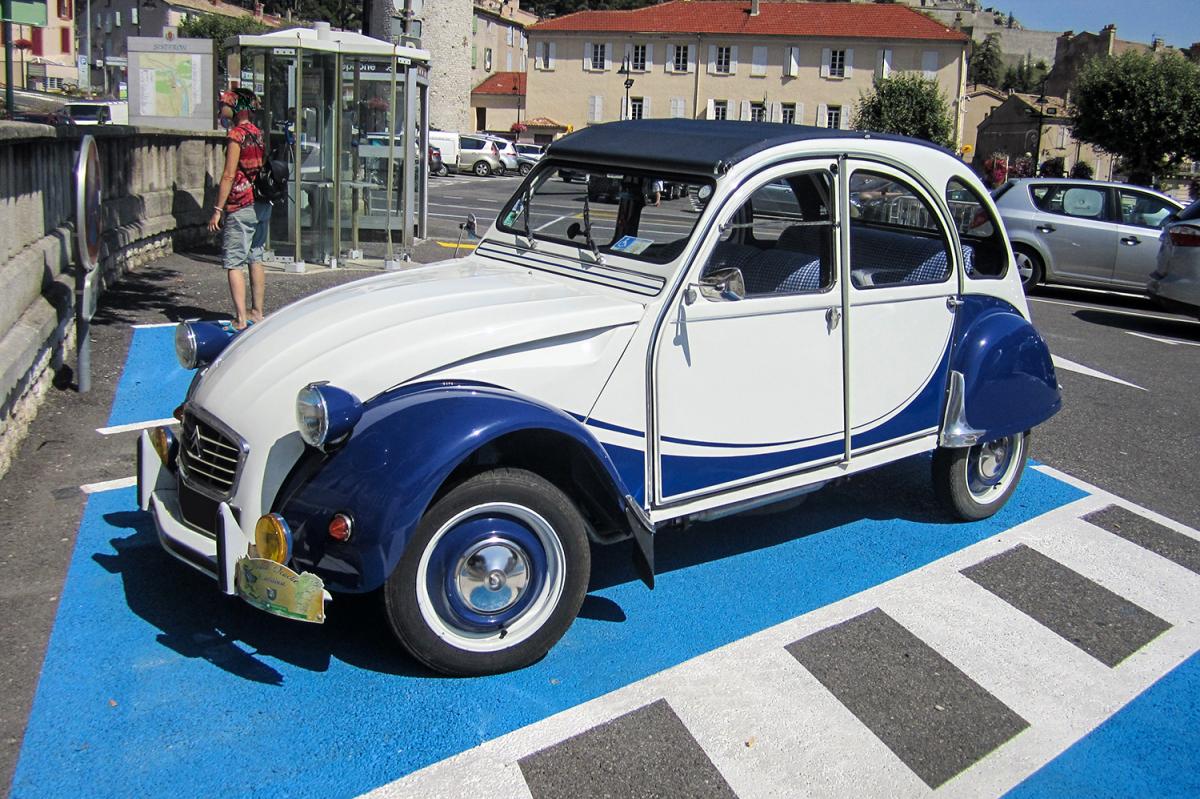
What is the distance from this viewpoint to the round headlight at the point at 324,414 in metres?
3.55

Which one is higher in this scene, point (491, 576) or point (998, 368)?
point (998, 368)

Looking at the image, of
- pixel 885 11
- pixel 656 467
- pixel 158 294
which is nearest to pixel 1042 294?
pixel 158 294

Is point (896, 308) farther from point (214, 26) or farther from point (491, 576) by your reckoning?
point (214, 26)

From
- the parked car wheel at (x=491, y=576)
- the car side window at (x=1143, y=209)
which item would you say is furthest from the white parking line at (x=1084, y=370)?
the parked car wheel at (x=491, y=576)

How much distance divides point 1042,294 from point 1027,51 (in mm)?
159105

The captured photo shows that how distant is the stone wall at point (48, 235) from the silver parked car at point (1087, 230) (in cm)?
1040

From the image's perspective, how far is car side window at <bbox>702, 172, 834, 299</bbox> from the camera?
479cm

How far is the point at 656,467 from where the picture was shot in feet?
14.0

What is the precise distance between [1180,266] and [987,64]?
134299mm

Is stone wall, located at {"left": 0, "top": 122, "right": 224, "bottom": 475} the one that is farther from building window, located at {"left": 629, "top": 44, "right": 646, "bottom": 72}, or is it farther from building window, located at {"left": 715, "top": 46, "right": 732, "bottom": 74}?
building window, located at {"left": 629, "top": 44, "right": 646, "bottom": 72}

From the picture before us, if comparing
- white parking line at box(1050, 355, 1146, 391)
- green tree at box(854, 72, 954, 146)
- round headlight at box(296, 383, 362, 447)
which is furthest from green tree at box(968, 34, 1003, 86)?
round headlight at box(296, 383, 362, 447)

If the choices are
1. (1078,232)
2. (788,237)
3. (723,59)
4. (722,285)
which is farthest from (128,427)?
(723,59)

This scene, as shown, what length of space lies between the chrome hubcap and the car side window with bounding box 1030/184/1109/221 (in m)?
12.7

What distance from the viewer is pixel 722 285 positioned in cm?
438
